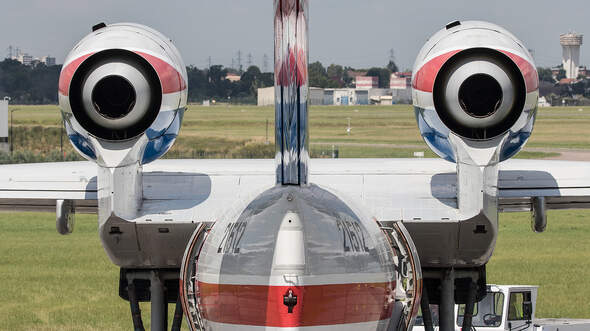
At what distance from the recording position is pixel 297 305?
8266 millimetres

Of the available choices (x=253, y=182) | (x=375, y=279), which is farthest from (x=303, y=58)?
(x=253, y=182)

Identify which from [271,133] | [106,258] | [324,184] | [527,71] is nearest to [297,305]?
[527,71]

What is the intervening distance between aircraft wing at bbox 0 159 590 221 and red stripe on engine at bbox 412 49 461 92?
49.5 inches

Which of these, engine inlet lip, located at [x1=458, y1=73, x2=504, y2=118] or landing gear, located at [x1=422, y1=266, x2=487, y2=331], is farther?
landing gear, located at [x1=422, y1=266, x2=487, y2=331]

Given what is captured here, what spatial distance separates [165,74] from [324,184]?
2.92m

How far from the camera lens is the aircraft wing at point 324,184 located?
468 inches

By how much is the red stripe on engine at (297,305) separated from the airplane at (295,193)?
0.01 meters

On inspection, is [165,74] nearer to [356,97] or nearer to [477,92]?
[477,92]

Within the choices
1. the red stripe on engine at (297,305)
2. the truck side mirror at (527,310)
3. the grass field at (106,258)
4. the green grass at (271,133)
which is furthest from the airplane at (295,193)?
the green grass at (271,133)

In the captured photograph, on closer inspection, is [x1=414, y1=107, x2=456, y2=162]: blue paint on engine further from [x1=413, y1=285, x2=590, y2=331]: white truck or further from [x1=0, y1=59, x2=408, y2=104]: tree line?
[x1=0, y1=59, x2=408, y2=104]: tree line

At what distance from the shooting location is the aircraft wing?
11883mm

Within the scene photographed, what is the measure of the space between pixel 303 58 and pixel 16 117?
55.4 meters

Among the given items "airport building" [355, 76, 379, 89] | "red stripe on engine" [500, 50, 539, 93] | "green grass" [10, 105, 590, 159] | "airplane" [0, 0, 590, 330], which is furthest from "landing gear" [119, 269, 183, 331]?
"airport building" [355, 76, 379, 89]

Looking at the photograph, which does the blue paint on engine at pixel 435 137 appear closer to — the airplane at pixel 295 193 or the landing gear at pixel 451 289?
the airplane at pixel 295 193
